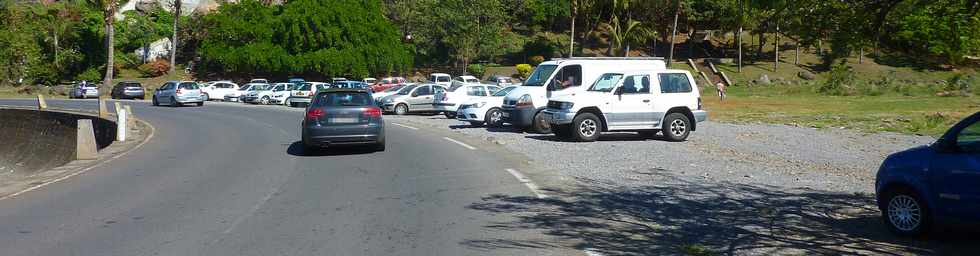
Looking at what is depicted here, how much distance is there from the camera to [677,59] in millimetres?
74812

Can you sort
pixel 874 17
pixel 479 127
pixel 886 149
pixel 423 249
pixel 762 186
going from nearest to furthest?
pixel 423 249 < pixel 874 17 < pixel 762 186 < pixel 886 149 < pixel 479 127

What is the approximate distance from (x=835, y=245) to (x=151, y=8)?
283 ft

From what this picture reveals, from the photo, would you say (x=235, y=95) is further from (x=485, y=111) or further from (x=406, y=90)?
→ (x=485, y=111)

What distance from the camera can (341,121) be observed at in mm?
16625

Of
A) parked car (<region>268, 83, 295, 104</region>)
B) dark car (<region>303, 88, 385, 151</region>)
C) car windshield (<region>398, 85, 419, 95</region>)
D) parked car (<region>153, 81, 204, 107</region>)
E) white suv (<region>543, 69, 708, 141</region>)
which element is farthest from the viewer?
parked car (<region>268, 83, 295, 104</region>)

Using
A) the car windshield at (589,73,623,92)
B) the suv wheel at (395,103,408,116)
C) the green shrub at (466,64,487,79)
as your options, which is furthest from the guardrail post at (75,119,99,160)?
the green shrub at (466,64,487,79)

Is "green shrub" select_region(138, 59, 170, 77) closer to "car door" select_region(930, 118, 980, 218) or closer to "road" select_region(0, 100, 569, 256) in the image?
"road" select_region(0, 100, 569, 256)

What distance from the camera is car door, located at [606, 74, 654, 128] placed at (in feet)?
63.8

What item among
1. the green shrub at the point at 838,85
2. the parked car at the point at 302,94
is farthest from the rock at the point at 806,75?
the parked car at the point at 302,94

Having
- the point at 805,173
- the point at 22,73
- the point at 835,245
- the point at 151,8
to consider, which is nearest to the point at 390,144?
the point at 805,173

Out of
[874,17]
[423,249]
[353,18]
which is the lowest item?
[423,249]

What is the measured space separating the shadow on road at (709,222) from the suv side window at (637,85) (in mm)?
7803

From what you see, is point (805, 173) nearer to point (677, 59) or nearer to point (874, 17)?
point (874, 17)

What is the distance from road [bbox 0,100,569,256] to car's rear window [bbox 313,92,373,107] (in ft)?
3.45
